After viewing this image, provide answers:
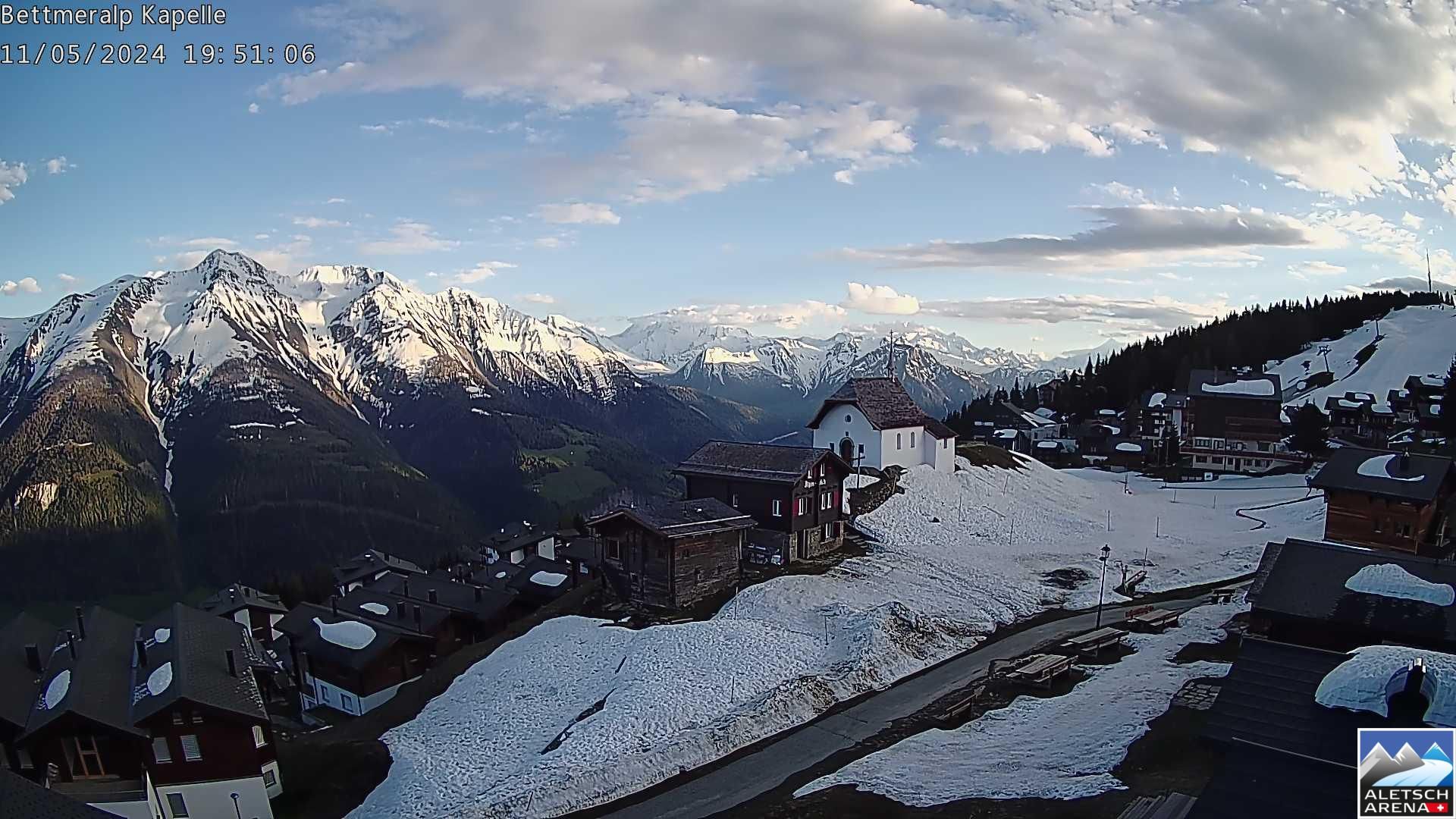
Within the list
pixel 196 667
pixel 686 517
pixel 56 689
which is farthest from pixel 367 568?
pixel 56 689

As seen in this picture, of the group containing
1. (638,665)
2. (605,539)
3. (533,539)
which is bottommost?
(533,539)

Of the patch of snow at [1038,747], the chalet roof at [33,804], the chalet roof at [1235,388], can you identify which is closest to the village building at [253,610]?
the chalet roof at [33,804]

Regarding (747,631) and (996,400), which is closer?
(747,631)

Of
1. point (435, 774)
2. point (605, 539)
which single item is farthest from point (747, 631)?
point (435, 774)

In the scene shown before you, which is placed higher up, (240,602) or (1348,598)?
(1348,598)

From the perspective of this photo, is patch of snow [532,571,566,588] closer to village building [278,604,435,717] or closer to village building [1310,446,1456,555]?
village building [278,604,435,717]

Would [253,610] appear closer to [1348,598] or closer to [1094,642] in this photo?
[1094,642]

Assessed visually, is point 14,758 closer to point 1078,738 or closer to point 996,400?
point 1078,738
